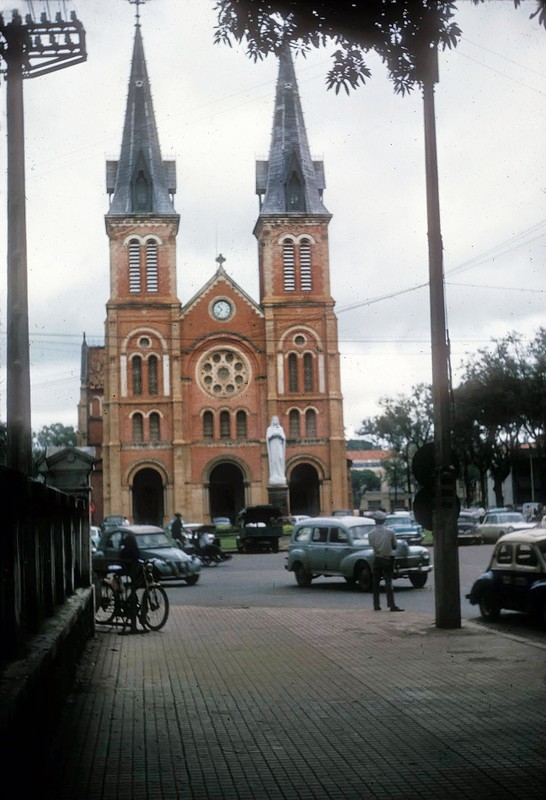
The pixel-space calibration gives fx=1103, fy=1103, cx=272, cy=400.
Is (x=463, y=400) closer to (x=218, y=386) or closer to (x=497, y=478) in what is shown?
(x=497, y=478)

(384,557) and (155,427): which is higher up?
(155,427)

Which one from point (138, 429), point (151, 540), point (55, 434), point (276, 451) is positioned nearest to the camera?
point (151, 540)

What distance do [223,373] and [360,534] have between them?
44.4m

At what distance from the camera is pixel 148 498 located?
70.9 metres

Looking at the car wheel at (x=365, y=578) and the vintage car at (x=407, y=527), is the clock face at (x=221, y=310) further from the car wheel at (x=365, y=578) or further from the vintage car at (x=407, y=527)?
the car wheel at (x=365, y=578)

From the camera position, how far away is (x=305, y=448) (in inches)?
2660

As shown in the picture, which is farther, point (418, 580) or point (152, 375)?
point (152, 375)

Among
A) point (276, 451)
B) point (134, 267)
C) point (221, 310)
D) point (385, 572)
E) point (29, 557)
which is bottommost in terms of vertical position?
point (385, 572)

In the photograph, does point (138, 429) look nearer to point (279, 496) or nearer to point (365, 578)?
point (279, 496)

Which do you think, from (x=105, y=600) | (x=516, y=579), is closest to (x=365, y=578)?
(x=516, y=579)

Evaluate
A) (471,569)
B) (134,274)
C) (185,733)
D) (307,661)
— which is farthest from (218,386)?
(185,733)

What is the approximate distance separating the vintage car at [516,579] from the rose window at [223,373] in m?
51.9

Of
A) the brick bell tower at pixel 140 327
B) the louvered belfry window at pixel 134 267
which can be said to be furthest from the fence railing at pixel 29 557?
the louvered belfry window at pixel 134 267

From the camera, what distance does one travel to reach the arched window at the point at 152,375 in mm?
68375
